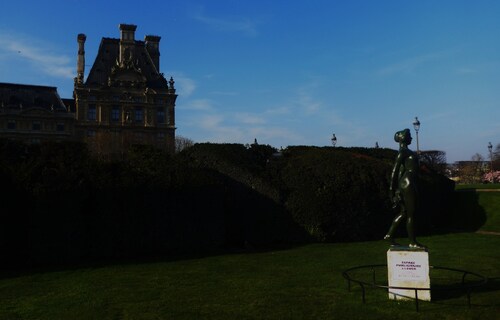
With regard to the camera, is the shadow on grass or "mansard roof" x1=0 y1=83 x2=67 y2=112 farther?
"mansard roof" x1=0 y1=83 x2=67 y2=112

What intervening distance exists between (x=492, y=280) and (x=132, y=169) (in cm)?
1018

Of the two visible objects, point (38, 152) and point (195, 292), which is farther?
point (38, 152)

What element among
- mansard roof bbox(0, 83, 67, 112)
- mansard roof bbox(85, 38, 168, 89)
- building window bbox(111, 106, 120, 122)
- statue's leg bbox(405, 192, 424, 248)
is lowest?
statue's leg bbox(405, 192, 424, 248)

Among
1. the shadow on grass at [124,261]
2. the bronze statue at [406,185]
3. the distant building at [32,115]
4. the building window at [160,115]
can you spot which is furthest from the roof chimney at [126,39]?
the bronze statue at [406,185]

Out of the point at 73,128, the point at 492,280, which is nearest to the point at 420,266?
the point at 492,280

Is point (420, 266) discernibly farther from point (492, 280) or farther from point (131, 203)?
point (131, 203)

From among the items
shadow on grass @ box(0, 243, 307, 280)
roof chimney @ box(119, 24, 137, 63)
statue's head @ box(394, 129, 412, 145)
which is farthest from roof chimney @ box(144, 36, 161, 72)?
statue's head @ box(394, 129, 412, 145)

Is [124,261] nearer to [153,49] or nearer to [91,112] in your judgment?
[91,112]

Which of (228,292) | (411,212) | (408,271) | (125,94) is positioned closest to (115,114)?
(125,94)

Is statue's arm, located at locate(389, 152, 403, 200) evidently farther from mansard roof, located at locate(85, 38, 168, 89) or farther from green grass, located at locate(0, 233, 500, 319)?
mansard roof, located at locate(85, 38, 168, 89)

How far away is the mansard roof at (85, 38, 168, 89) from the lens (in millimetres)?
77625

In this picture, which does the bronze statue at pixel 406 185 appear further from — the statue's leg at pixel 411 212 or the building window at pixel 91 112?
the building window at pixel 91 112

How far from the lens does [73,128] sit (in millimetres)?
74438

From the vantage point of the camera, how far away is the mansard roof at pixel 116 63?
77.6m
